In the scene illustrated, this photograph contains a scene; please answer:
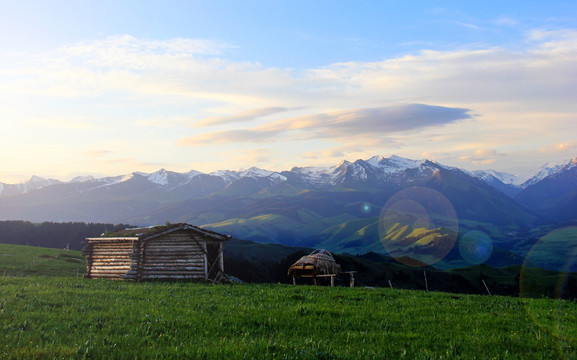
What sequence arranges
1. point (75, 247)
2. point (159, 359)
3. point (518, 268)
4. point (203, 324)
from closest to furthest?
point (159, 359) < point (203, 324) < point (518, 268) < point (75, 247)

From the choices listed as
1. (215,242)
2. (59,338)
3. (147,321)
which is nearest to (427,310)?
(147,321)

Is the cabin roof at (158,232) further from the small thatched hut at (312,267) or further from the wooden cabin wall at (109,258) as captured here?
the small thatched hut at (312,267)

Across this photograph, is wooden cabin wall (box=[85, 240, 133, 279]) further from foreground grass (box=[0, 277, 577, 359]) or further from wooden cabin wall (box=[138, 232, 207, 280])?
foreground grass (box=[0, 277, 577, 359])

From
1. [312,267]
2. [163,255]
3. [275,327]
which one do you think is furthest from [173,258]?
[275,327]

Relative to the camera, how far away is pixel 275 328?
607 inches

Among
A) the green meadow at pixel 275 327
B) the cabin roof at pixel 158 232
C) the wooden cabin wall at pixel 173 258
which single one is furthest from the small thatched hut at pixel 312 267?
the green meadow at pixel 275 327

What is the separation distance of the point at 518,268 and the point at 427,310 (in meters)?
175

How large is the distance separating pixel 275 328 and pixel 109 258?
3336cm

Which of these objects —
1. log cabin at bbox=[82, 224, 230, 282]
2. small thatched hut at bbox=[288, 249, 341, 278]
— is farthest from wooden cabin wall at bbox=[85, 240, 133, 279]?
small thatched hut at bbox=[288, 249, 341, 278]

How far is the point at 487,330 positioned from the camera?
15.8m

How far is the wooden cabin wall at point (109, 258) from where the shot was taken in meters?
42.8

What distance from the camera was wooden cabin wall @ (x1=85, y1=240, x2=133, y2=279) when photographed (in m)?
42.8

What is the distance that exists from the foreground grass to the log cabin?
18.0 m

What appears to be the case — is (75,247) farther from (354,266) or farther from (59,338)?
(59,338)
